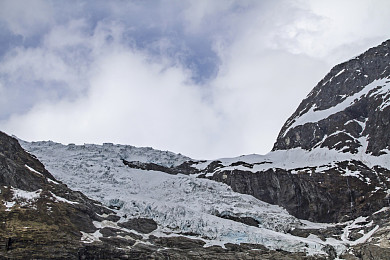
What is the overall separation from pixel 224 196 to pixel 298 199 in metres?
24.3

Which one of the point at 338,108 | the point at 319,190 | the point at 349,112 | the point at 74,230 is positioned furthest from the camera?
the point at 338,108

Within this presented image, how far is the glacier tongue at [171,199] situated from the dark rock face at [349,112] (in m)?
41.1

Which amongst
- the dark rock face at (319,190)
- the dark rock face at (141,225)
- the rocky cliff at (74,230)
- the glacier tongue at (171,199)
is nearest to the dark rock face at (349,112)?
the dark rock face at (319,190)

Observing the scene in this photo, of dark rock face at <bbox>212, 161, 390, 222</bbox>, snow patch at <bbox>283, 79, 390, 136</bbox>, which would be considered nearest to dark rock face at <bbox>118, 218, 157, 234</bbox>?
dark rock face at <bbox>212, 161, 390, 222</bbox>

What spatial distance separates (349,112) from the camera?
6550 inches

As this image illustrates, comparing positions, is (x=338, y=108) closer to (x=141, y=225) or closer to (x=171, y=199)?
(x=171, y=199)

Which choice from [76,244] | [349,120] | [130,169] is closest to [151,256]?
[76,244]

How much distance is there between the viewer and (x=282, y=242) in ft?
314

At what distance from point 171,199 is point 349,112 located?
80.0 metres

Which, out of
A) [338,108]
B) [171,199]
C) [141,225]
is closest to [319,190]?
[171,199]

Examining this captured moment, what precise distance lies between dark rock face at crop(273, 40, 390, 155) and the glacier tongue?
41116 millimetres

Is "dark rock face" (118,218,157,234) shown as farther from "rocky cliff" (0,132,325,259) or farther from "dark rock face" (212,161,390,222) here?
"dark rock face" (212,161,390,222)

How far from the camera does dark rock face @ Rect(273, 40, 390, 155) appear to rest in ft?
497

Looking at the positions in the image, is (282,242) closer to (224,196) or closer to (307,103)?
(224,196)
